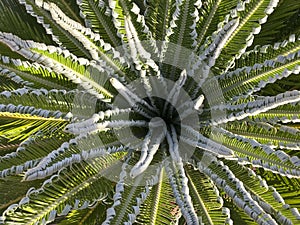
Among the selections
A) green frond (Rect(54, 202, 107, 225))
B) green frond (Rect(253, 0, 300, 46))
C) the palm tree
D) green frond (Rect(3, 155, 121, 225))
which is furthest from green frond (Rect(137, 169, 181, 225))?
green frond (Rect(253, 0, 300, 46))

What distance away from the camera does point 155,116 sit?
4.00ft

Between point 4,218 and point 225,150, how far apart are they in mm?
526

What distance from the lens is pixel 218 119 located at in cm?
108

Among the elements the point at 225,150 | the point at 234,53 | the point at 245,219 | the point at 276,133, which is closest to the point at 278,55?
the point at 234,53

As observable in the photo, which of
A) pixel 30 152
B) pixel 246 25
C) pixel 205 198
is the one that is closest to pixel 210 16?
pixel 246 25

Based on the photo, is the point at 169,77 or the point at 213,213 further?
the point at 169,77

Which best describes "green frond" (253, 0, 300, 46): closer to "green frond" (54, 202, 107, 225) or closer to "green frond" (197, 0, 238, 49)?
"green frond" (197, 0, 238, 49)

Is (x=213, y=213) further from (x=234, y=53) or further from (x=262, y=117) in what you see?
(x=234, y=53)

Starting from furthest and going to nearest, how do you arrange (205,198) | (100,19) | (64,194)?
(100,19) < (205,198) < (64,194)

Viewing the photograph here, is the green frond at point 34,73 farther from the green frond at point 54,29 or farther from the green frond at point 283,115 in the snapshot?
the green frond at point 283,115

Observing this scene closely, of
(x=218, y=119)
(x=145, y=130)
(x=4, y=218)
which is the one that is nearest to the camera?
(x=4, y=218)

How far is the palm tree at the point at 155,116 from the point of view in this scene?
99 cm

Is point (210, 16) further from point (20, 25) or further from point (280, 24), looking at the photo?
point (20, 25)

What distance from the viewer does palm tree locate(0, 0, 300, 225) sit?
0.99 m
